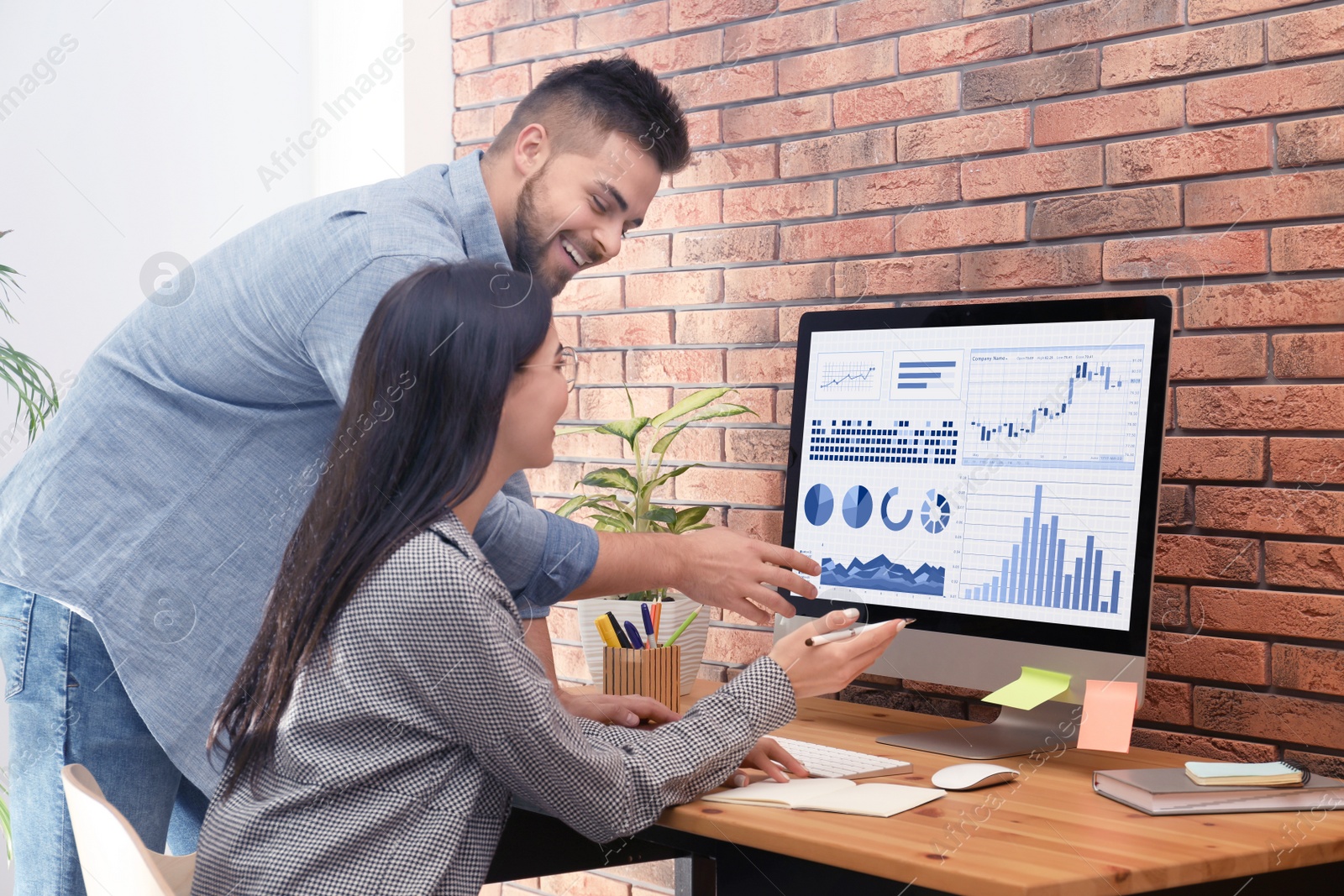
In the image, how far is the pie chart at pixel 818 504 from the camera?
1.64 metres

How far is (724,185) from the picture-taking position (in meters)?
2.08

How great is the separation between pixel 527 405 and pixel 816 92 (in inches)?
39.6

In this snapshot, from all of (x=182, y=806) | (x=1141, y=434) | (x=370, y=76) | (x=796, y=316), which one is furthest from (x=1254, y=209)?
(x=370, y=76)

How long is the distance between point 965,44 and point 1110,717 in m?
1.05

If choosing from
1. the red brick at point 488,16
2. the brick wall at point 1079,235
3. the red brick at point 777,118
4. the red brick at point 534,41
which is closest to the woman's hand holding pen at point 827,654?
the brick wall at point 1079,235

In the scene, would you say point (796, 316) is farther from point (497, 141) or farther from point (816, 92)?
point (497, 141)

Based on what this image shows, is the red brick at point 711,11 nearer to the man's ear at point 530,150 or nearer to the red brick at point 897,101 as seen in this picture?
the red brick at point 897,101

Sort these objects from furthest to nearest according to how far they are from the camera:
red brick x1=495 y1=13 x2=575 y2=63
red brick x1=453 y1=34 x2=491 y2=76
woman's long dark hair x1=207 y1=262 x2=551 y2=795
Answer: red brick x1=453 y1=34 x2=491 y2=76 < red brick x1=495 y1=13 x2=575 y2=63 < woman's long dark hair x1=207 y1=262 x2=551 y2=795

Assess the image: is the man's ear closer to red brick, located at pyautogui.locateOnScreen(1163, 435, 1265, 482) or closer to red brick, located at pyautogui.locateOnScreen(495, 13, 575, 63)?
red brick, located at pyautogui.locateOnScreen(495, 13, 575, 63)

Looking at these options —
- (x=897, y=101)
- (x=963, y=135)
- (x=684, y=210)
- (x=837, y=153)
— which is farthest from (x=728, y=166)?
(x=963, y=135)

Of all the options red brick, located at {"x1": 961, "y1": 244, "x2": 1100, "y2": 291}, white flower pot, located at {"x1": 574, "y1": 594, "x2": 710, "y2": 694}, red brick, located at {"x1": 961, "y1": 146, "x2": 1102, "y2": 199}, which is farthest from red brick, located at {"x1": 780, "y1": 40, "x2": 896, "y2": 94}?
white flower pot, located at {"x1": 574, "y1": 594, "x2": 710, "y2": 694}

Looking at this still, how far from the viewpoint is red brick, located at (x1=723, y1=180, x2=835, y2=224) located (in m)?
1.94

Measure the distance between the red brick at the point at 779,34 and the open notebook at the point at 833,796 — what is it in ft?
A: 4.20

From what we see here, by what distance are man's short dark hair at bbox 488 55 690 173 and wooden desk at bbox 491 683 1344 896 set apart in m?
0.97
